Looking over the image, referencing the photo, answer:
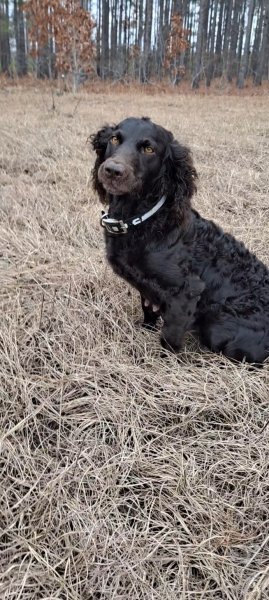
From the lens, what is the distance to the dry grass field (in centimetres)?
155

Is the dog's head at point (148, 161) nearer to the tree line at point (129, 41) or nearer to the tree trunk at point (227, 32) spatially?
the tree line at point (129, 41)

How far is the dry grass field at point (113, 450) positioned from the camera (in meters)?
1.55

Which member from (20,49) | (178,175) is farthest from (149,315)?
(20,49)

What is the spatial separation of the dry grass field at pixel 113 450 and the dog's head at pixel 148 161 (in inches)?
33.0

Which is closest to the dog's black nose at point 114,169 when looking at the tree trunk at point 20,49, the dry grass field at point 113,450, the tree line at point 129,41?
the dry grass field at point 113,450

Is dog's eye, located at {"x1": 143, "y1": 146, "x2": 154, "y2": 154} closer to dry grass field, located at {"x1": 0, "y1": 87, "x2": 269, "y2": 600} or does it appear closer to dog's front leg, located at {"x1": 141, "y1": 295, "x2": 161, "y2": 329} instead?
dog's front leg, located at {"x1": 141, "y1": 295, "x2": 161, "y2": 329}

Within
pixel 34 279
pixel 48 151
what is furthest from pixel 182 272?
pixel 48 151

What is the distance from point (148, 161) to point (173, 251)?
50 cm

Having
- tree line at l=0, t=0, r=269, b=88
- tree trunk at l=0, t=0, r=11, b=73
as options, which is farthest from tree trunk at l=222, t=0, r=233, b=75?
tree trunk at l=0, t=0, r=11, b=73

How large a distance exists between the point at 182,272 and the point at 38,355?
93cm

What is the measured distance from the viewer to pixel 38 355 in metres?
2.44

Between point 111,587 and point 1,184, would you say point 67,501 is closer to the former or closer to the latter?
Answer: point 111,587

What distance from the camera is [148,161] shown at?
2.33 meters

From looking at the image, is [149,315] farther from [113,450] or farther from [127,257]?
[113,450]
